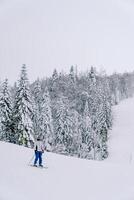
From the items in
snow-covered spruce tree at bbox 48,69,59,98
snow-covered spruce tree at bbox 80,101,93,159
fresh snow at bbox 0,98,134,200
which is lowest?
fresh snow at bbox 0,98,134,200

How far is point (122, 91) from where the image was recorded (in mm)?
147750

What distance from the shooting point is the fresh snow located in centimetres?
1662

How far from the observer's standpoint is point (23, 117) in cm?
3925

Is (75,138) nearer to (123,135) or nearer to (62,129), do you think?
(62,129)

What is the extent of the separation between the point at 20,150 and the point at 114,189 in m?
8.61

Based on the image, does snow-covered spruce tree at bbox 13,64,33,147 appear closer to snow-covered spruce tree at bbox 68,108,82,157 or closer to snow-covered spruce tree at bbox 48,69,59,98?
snow-covered spruce tree at bbox 68,108,82,157

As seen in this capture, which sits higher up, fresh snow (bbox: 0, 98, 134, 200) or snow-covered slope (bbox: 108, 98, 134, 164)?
snow-covered slope (bbox: 108, 98, 134, 164)

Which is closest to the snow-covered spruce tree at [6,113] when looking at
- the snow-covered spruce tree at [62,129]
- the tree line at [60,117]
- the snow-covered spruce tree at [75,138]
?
A: the tree line at [60,117]

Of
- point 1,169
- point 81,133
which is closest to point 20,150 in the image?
point 1,169

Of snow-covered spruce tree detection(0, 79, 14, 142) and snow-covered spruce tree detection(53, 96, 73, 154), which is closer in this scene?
snow-covered spruce tree detection(0, 79, 14, 142)

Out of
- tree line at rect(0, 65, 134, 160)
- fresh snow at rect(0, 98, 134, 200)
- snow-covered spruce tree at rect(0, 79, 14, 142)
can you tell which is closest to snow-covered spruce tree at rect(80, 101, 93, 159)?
tree line at rect(0, 65, 134, 160)

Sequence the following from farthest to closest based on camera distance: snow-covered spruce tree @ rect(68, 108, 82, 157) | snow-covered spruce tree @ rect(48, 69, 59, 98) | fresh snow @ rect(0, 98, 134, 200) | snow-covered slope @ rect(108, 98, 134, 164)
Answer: snow-covered spruce tree @ rect(48, 69, 59, 98), snow-covered spruce tree @ rect(68, 108, 82, 157), snow-covered slope @ rect(108, 98, 134, 164), fresh snow @ rect(0, 98, 134, 200)

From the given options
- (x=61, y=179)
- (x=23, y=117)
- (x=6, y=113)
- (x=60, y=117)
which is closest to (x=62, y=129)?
(x=60, y=117)

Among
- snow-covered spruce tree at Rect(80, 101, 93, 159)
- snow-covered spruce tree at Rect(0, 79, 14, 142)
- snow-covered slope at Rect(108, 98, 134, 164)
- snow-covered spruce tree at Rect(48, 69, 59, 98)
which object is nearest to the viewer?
snow-covered spruce tree at Rect(0, 79, 14, 142)
